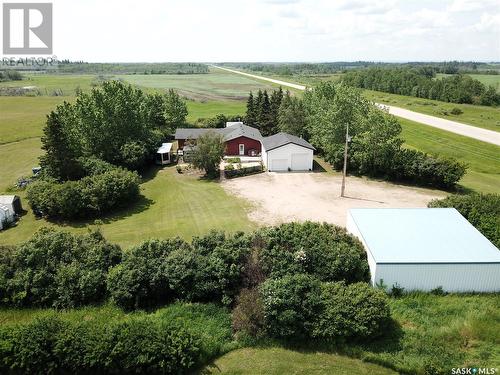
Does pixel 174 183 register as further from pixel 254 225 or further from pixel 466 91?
pixel 466 91

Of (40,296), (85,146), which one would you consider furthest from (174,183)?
(40,296)

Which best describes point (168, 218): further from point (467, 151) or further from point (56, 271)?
point (467, 151)

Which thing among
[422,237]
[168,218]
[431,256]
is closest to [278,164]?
[168,218]

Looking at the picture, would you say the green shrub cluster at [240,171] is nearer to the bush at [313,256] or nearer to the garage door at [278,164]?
the garage door at [278,164]

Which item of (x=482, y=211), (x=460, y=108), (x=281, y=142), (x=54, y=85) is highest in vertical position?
(x=54, y=85)

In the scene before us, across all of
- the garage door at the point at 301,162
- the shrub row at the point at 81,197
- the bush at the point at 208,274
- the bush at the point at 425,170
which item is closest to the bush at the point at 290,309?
the bush at the point at 208,274
